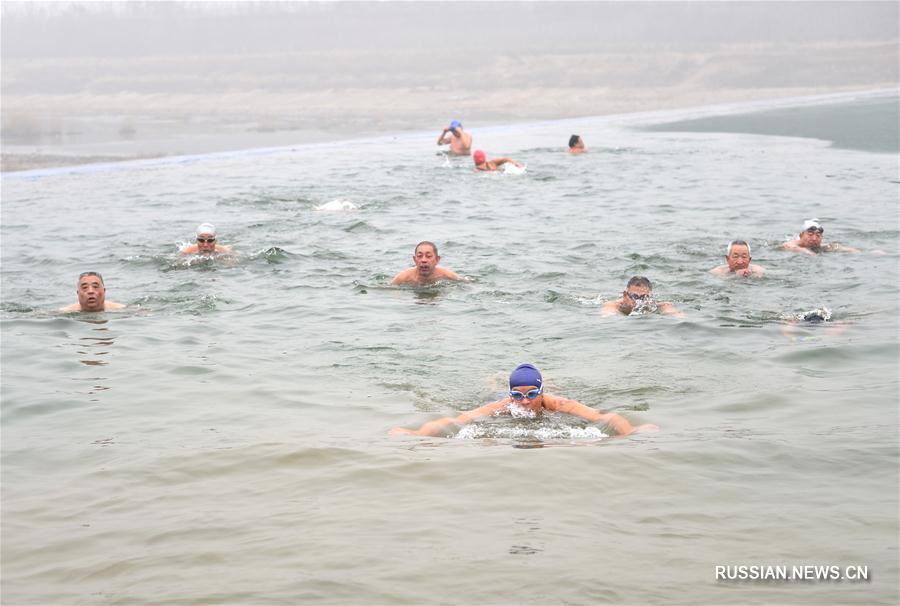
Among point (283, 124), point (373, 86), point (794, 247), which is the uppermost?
point (373, 86)

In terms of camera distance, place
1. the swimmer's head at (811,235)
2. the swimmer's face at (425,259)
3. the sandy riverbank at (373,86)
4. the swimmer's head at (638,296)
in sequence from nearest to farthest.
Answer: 1. the swimmer's head at (638,296)
2. the swimmer's face at (425,259)
3. the swimmer's head at (811,235)
4. the sandy riverbank at (373,86)

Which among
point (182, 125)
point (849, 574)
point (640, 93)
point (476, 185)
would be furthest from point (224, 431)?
point (640, 93)

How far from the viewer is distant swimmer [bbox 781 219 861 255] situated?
1202 centimetres

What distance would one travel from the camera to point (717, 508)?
18.1 feet

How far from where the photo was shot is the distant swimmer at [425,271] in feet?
35.6

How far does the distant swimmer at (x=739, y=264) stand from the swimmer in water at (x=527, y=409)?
4.41 meters

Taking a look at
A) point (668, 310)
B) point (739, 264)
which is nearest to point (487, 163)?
point (739, 264)

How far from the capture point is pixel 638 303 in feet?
32.0

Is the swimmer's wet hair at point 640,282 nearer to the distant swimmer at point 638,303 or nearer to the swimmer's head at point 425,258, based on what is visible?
the distant swimmer at point 638,303

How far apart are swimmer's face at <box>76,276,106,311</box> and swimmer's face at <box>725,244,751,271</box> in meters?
6.62

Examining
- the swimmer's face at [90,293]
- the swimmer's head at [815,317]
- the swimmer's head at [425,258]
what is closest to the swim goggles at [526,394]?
the swimmer's head at [815,317]

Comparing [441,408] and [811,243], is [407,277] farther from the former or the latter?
[811,243]

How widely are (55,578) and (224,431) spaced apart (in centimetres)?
212

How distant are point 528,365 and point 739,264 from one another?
15.9ft
